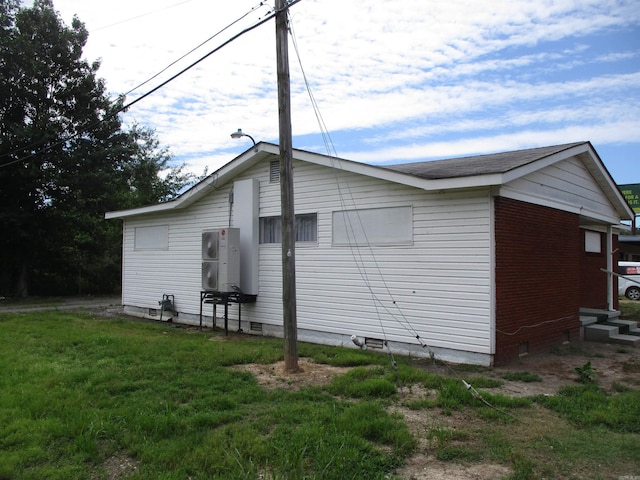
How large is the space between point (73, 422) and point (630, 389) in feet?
22.4

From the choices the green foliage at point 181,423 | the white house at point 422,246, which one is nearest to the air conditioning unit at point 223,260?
the white house at point 422,246

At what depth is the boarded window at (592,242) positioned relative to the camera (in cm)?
1300

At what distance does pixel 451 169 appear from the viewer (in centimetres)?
935

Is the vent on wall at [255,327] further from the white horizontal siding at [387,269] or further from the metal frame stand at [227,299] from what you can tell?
the metal frame stand at [227,299]

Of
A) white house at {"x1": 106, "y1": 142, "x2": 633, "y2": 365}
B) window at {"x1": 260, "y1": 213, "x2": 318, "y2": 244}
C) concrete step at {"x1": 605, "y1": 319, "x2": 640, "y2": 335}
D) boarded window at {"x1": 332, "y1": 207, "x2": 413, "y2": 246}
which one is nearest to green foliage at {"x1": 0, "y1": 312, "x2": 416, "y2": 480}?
white house at {"x1": 106, "y1": 142, "x2": 633, "y2": 365}

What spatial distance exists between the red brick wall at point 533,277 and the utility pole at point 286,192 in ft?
10.8

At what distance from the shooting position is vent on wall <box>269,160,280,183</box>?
11.4 metres

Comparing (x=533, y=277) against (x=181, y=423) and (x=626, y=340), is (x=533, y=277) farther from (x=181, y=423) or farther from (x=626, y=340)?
(x=181, y=423)

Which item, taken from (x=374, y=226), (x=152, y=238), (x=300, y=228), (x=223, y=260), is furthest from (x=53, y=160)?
(x=374, y=226)

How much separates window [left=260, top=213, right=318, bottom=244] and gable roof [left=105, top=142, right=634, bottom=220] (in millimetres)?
1261

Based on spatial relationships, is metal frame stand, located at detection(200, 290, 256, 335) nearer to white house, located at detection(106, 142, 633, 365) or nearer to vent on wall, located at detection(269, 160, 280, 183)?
white house, located at detection(106, 142, 633, 365)

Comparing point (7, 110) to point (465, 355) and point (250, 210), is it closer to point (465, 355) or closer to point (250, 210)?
point (250, 210)

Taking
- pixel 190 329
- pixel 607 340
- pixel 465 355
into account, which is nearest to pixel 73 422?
pixel 465 355

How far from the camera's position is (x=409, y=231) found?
29.4 feet
